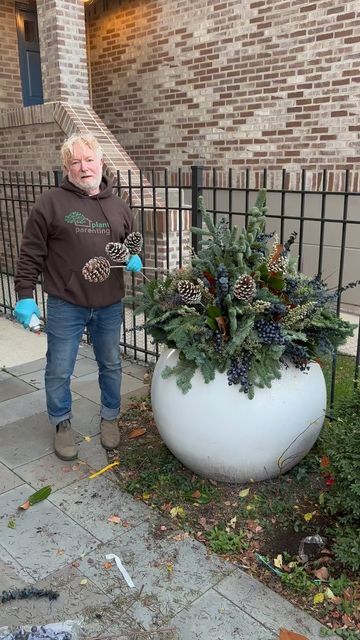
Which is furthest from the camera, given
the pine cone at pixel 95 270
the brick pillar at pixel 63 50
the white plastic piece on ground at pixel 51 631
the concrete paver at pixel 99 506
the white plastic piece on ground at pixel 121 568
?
the brick pillar at pixel 63 50

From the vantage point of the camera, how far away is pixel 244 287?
8.21 ft

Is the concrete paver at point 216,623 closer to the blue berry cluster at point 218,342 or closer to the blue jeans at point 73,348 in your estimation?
the blue berry cluster at point 218,342

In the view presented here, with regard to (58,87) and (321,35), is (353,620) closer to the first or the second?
(321,35)

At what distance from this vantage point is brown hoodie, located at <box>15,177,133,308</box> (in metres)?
2.84

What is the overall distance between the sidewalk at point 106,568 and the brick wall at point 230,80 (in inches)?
178

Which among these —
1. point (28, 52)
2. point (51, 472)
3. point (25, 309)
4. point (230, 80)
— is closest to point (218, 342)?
point (25, 309)

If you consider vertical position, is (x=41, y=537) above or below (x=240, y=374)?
below

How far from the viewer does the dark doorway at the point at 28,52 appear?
8664mm

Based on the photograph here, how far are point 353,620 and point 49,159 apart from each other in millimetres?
6486

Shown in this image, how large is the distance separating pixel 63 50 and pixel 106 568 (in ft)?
20.6

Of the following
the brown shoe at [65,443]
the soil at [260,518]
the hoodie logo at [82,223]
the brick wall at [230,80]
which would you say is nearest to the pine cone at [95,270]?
the hoodie logo at [82,223]

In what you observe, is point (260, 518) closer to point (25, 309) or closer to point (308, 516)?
point (308, 516)

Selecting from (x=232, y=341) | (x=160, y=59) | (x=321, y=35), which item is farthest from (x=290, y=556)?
(x=160, y=59)

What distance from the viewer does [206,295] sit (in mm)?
2709
